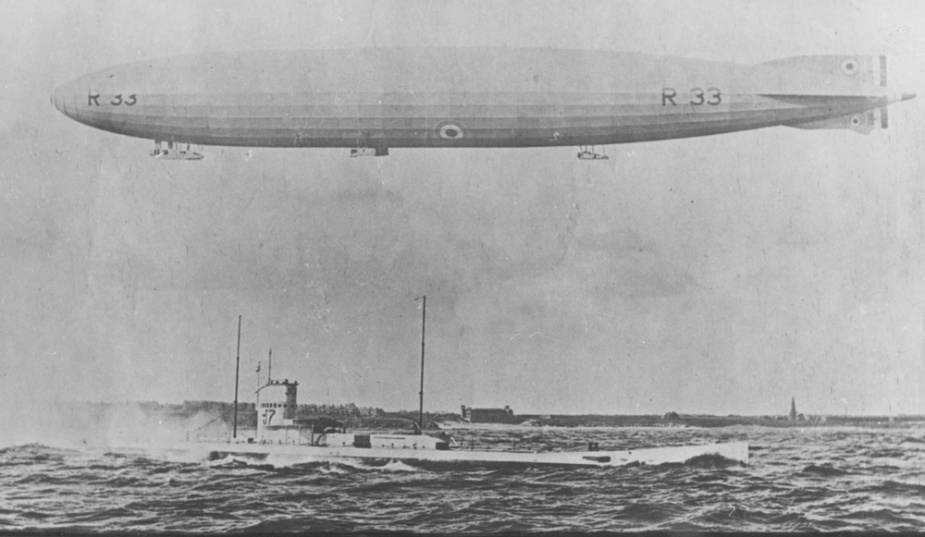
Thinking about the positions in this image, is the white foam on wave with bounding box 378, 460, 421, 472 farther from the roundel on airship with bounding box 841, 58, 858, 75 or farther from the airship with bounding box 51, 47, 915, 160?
the roundel on airship with bounding box 841, 58, 858, 75

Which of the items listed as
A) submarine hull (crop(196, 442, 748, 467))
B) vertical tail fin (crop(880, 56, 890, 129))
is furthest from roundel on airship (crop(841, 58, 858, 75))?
submarine hull (crop(196, 442, 748, 467))

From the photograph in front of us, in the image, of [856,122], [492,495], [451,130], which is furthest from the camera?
[451,130]

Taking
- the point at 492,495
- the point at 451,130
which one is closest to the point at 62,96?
the point at 451,130

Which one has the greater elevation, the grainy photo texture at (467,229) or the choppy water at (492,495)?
the grainy photo texture at (467,229)

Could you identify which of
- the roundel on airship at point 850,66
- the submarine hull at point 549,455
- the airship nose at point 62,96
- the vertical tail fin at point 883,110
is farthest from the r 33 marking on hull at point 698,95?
the airship nose at point 62,96

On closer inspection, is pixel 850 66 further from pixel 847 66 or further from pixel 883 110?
pixel 883 110

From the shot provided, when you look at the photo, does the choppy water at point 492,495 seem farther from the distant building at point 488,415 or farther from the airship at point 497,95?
the airship at point 497,95
